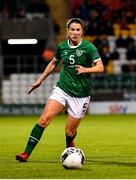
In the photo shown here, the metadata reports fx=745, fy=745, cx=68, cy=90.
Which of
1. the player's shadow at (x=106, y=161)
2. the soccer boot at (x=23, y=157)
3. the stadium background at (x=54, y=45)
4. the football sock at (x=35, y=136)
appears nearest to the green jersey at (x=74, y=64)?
the football sock at (x=35, y=136)

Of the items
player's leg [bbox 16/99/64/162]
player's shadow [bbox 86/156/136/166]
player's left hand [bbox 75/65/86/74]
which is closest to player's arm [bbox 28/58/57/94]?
player's leg [bbox 16/99/64/162]

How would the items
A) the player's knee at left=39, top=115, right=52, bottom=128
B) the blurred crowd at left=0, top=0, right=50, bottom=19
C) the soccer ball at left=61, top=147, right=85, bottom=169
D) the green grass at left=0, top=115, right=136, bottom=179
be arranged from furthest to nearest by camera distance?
the blurred crowd at left=0, top=0, right=50, bottom=19 < the player's knee at left=39, top=115, right=52, bottom=128 < the soccer ball at left=61, top=147, right=85, bottom=169 < the green grass at left=0, top=115, right=136, bottom=179

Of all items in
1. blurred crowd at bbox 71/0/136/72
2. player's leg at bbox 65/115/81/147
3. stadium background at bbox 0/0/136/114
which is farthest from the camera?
blurred crowd at bbox 71/0/136/72

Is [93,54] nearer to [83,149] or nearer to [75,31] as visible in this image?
[75,31]

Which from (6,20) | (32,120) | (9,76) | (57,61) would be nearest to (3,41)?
(6,20)

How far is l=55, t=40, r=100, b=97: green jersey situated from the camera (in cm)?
1129

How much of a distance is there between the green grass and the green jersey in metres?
1.13

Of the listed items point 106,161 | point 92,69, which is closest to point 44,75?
point 92,69

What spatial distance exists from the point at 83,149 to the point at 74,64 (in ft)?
9.94

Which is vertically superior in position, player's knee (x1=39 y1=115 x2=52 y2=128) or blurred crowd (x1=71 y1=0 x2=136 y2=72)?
player's knee (x1=39 y1=115 x2=52 y2=128)

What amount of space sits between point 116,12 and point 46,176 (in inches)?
879

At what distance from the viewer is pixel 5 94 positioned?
26062mm

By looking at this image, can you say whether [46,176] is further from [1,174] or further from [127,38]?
[127,38]

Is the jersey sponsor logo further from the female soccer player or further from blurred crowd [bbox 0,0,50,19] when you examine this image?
blurred crowd [bbox 0,0,50,19]
